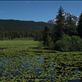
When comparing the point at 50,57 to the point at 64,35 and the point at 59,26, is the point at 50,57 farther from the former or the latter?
the point at 59,26

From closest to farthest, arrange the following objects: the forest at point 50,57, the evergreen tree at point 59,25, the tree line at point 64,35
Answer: the forest at point 50,57 → the tree line at point 64,35 → the evergreen tree at point 59,25

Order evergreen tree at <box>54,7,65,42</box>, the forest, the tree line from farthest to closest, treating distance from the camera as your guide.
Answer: evergreen tree at <box>54,7,65,42</box>
the tree line
the forest

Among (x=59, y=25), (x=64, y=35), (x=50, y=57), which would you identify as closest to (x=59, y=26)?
(x=59, y=25)

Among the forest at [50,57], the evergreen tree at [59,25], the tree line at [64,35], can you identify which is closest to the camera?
the forest at [50,57]

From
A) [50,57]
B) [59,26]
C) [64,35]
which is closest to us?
[50,57]

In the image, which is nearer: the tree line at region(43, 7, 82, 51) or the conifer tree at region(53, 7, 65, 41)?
the tree line at region(43, 7, 82, 51)

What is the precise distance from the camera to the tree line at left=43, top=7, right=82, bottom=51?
56688mm

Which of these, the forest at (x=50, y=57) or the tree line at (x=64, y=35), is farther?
the tree line at (x=64, y=35)

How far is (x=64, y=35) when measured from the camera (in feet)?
209

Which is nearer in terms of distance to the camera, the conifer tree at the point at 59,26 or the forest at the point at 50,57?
the forest at the point at 50,57

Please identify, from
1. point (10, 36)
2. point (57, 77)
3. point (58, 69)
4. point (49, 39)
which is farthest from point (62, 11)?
point (10, 36)

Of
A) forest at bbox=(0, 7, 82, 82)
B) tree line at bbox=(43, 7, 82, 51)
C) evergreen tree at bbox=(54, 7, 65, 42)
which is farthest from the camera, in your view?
evergreen tree at bbox=(54, 7, 65, 42)

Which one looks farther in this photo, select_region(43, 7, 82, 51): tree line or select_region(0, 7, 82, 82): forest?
select_region(43, 7, 82, 51): tree line

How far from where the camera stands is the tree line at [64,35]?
186ft
